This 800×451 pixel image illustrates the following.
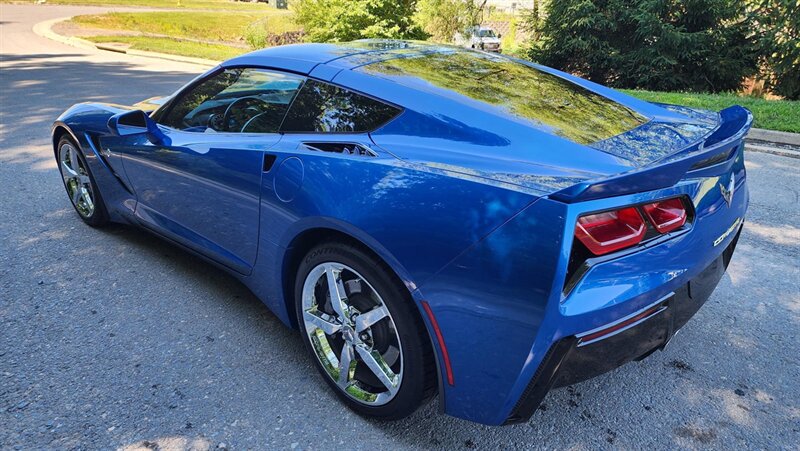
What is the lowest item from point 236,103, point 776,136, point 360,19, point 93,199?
point 776,136

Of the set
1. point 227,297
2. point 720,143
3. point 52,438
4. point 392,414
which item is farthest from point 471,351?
point 227,297

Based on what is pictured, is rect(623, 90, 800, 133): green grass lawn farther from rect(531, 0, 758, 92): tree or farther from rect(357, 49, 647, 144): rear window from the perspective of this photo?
rect(357, 49, 647, 144): rear window

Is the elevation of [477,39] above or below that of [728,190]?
above

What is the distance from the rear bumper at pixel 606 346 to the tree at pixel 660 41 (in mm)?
11526

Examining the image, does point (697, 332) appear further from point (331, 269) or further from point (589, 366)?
point (331, 269)

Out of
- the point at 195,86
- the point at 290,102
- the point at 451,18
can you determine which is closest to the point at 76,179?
the point at 195,86

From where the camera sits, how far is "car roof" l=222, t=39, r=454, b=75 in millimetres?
2668

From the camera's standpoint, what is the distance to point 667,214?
188cm

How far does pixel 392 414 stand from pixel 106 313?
1.83 m

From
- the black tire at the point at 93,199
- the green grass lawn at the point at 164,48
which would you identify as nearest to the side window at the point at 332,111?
the black tire at the point at 93,199

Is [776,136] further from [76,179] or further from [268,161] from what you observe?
[76,179]

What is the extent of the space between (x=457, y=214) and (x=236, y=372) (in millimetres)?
1417

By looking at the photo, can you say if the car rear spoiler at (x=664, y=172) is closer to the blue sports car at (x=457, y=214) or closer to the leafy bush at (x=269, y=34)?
the blue sports car at (x=457, y=214)

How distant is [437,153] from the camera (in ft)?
6.56
